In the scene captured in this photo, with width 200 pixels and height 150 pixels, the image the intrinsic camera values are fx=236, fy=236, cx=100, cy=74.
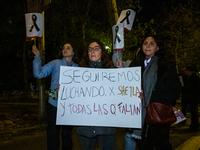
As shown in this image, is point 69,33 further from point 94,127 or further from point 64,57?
point 94,127

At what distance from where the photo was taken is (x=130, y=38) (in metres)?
12.2

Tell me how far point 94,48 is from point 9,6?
38.5 feet

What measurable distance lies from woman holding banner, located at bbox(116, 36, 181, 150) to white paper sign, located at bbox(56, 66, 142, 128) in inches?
4.5

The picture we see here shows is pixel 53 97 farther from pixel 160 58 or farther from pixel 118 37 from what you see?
pixel 160 58

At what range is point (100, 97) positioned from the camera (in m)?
2.73

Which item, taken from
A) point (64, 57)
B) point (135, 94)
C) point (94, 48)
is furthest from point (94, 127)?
point (64, 57)

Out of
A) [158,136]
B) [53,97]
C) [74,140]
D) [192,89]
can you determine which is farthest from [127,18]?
[192,89]

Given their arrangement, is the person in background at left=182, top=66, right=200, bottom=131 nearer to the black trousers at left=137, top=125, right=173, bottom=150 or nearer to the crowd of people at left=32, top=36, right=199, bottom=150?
the crowd of people at left=32, top=36, right=199, bottom=150

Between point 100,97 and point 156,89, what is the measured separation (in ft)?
2.09

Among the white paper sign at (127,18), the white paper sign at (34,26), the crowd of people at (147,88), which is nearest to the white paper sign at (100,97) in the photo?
the crowd of people at (147,88)

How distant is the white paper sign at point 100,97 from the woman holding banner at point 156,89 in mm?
114

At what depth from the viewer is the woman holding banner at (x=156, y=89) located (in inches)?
102

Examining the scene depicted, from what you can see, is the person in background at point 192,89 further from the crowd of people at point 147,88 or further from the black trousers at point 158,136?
the black trousers at point 158,136

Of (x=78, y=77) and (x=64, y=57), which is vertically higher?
(x=64, y=57)
